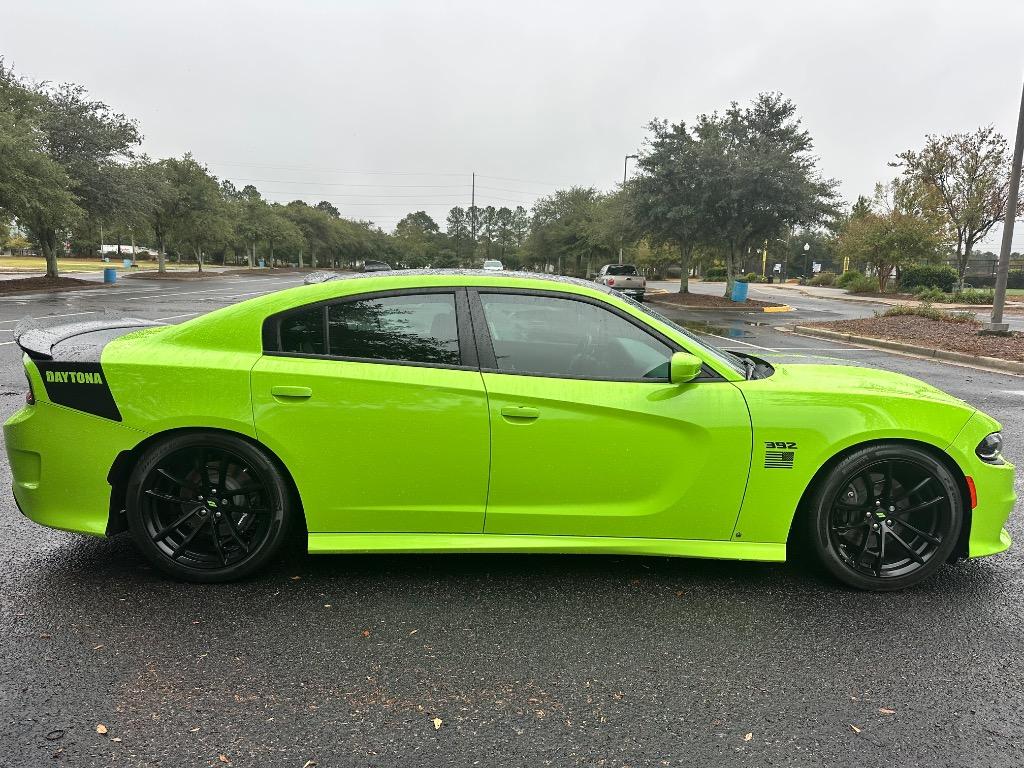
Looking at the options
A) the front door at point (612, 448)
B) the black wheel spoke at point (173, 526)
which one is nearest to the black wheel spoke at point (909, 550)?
the front door at point (612, 448)

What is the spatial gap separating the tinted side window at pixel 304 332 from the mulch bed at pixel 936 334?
1307 centimetres

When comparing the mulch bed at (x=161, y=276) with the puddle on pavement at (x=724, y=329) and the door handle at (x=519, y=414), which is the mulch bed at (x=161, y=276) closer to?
the puddle on pavement at (x=724, y=329)

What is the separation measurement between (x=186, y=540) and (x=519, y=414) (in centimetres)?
167

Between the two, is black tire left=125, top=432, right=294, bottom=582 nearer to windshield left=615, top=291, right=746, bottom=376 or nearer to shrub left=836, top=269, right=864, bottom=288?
windshield left=615, top=291, right=746, bottom=376

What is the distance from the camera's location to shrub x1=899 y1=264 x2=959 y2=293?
120ft

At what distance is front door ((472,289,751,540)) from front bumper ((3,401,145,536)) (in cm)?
Result: 168

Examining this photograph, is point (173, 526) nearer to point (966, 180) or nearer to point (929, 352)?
point (929, 352)

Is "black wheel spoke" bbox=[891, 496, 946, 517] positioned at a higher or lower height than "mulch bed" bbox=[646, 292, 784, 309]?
lower

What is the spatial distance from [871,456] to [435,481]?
2.01 m

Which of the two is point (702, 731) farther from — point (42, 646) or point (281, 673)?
point (42, 646)

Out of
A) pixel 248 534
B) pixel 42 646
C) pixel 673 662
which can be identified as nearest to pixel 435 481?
pixel 248 534

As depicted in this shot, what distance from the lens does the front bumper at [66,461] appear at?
3.04 metres

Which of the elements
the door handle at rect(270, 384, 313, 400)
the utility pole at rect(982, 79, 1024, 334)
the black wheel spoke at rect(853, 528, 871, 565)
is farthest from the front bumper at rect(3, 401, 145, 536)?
the utility pole at rect(982, 79, 1024, 334)

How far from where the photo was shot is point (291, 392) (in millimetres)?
3004
